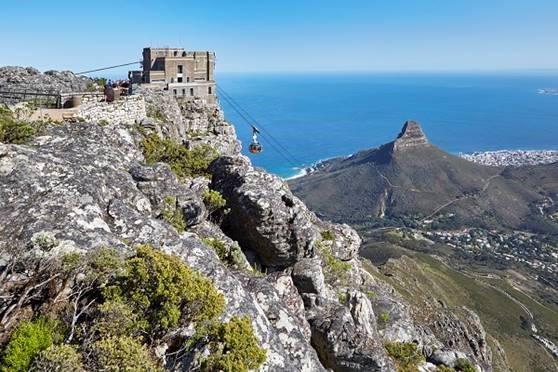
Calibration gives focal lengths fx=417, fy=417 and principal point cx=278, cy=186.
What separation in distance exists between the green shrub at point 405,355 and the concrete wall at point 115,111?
20141 mm

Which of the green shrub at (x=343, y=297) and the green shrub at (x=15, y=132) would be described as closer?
the green shrub at (x=15, y=132)

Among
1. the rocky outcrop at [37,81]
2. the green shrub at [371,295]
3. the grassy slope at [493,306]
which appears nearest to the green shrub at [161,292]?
the green shrub at [371,295]

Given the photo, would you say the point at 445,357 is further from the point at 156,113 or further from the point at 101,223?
the point at 156,113

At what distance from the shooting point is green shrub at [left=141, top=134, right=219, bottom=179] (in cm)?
2231

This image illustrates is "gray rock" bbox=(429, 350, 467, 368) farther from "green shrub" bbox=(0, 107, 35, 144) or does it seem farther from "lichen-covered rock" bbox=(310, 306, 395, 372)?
"green shrub" bbox=(0, 107, 35, 144)

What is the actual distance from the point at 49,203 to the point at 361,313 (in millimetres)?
13553

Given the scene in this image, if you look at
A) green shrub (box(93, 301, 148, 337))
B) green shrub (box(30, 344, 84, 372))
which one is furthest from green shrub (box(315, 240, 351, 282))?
green shrub (box(30, 344, 84, 372))

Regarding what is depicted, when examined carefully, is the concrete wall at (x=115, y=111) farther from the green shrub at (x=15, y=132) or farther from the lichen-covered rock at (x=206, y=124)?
the lichen-covered rock at (x=206, y=124)

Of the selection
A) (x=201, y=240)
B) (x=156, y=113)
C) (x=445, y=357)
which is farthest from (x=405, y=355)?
(x=156, y=113)

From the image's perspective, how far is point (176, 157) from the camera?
922 inches

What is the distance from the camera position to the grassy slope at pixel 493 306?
7212 centimetres

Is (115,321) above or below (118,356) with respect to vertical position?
above

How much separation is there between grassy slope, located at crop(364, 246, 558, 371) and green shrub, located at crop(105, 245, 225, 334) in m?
59.1

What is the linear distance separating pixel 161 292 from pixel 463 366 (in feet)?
59.8
